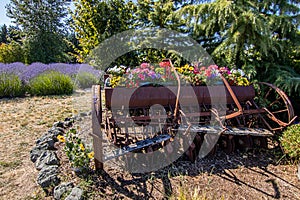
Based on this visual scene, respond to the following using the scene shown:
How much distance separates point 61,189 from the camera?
165cm

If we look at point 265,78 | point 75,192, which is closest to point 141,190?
point 75,192

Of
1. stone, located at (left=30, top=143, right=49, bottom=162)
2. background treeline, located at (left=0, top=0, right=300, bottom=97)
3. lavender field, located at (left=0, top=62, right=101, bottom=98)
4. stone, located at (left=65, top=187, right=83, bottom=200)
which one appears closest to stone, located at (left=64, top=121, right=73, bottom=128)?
stone, located at (left=30, top=143, right=49, bottom=162)

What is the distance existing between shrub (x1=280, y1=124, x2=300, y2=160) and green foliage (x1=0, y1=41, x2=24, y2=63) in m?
14.7

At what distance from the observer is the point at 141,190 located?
1.75 metres

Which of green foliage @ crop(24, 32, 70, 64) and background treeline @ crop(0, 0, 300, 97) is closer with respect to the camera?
background treeline @ crop(0, 0, 300, 97)

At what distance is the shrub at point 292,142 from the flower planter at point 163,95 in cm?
61

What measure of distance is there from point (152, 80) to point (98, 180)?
1.28 m

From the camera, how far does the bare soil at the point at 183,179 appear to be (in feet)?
5.56

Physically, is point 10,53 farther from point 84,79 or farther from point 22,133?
point 22,133

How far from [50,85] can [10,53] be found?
8.95 metres

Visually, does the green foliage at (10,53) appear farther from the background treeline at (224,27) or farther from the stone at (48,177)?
the stone at (48,177)

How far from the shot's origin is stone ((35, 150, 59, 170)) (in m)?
2.04

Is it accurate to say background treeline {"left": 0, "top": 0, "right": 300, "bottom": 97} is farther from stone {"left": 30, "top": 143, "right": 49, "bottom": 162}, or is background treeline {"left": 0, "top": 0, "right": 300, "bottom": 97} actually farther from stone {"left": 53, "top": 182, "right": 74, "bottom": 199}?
stone {"left": 53, "top": 182, "right": 74, "bottom": 199}

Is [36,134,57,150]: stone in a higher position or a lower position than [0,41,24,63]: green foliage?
lower
